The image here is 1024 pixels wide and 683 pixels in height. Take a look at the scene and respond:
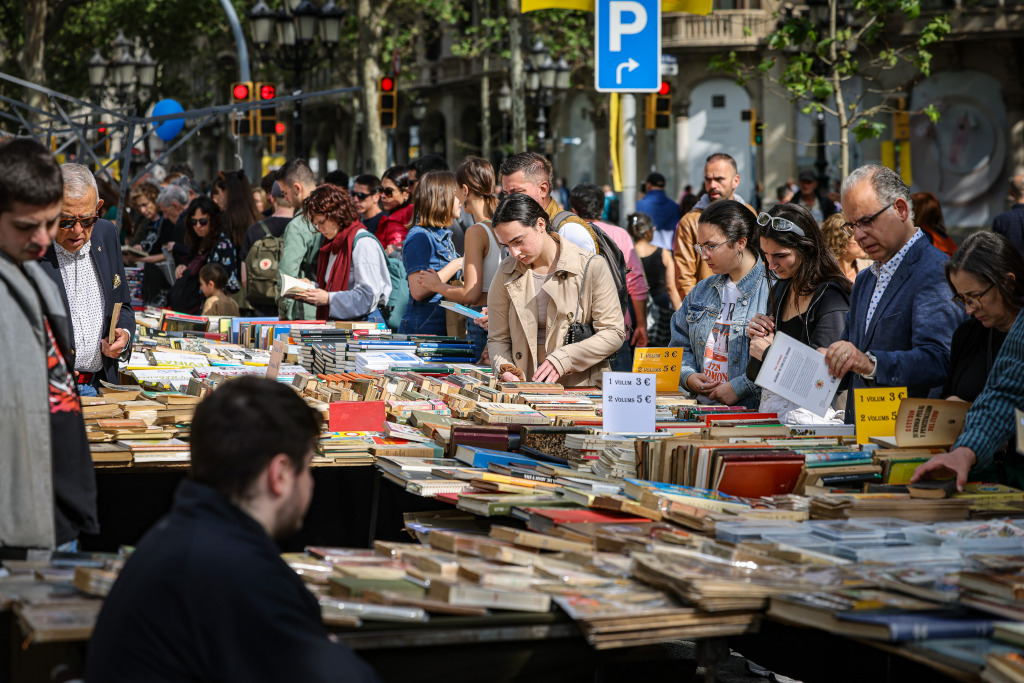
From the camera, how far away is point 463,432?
5121mm

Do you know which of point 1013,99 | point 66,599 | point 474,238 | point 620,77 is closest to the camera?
point 66,599

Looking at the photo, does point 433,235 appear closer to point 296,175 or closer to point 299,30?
point 296,175

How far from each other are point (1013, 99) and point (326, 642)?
3401cm

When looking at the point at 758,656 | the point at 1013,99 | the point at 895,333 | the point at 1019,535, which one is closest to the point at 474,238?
the point at 895,333

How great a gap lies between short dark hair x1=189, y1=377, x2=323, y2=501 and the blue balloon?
1759cm

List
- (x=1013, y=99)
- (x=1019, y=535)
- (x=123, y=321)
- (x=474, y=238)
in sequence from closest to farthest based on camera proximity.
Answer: (x=1019, y=535)
(x=123, y=321)
(x=474, y=238)
(x=1013, y=99)

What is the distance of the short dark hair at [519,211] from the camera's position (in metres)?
5.89

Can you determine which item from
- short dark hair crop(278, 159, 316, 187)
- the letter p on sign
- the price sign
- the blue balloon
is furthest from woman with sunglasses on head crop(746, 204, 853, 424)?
the blue balloon

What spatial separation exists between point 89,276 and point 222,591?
392cm

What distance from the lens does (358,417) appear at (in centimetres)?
546

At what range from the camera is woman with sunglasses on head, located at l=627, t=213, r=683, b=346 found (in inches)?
491

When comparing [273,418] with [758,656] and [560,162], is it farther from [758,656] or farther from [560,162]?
[560,162]

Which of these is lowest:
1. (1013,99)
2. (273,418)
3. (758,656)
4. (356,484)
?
(758,656)

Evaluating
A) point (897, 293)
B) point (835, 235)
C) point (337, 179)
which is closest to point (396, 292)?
point (337, 179)
